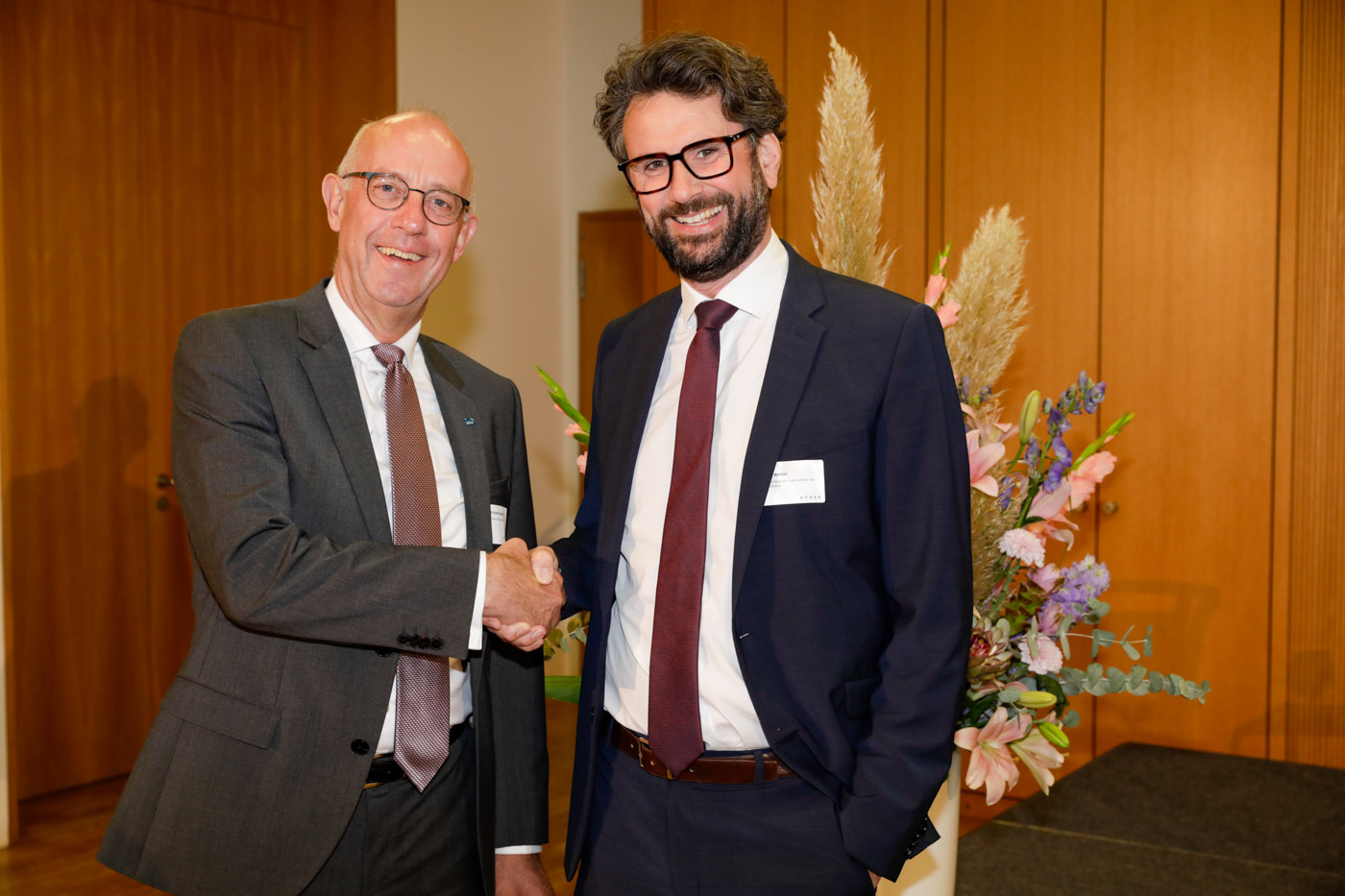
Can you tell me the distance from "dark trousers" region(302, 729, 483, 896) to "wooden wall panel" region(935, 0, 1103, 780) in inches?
112

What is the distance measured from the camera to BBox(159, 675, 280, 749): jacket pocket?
5.41 feet

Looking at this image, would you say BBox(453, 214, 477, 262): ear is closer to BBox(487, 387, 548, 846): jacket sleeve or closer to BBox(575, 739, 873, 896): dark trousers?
BBox(487, 387, 548, 846): jacket sleeve

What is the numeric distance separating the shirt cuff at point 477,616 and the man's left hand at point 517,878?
54 centimetres

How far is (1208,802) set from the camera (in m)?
2.71

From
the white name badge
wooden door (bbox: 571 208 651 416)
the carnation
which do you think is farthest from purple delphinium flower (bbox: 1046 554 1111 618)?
wooden door (bbox: 571 208 651 416)

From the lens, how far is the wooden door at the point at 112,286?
4.09m

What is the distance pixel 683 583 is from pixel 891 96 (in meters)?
3.25

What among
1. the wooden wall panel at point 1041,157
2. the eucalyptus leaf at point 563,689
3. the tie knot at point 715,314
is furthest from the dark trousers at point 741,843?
the wooden wall panel at point 1041,157

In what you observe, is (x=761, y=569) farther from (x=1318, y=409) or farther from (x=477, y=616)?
(x=1318, y=409)

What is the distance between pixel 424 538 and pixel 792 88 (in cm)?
329

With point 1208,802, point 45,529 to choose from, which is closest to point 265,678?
point 1208,802

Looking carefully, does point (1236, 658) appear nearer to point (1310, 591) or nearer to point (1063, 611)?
point (1310, 591)

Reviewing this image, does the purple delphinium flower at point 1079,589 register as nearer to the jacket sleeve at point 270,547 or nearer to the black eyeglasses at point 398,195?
the jacket sleeve at point 270,547

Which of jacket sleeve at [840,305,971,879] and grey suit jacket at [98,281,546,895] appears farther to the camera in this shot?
grey suit jacket at [98,281,546,895]
